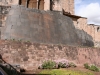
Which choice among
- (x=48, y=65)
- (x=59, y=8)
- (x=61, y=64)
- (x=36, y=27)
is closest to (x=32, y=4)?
(x=59, y=8)

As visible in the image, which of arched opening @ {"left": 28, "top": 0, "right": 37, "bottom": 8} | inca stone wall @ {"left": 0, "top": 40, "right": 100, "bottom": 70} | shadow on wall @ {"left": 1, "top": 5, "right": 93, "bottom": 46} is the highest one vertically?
arched opening @ {"left": 28, "top": 0, "right": 37, "bottom": 8}

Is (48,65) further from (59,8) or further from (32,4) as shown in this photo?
(59,8)

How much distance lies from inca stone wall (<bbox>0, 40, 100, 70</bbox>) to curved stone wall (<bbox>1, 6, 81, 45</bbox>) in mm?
1343

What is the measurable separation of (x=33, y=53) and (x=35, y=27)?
3.32 meters

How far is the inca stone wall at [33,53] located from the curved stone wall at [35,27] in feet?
4.41

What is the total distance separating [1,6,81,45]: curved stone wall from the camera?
15930 mm

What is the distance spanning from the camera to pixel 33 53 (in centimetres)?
1438

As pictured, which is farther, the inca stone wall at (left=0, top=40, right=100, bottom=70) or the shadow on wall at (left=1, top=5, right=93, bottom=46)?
the shadow on wall at (left=1, top=5, right=93, bottom=46)

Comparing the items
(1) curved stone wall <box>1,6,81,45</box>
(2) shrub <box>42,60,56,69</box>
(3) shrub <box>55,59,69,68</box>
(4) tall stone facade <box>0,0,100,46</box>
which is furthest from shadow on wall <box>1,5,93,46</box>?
(2) shrub <box>42,60,56,69</box>

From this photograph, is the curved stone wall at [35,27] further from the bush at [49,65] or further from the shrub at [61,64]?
the bush at [49,65]

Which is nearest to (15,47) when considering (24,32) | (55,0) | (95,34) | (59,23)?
(24,32)

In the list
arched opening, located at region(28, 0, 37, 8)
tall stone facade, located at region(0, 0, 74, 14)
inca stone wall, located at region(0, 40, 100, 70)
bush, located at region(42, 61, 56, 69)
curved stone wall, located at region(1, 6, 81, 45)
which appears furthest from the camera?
arched opening, located at region(28, 0, 37, 8)

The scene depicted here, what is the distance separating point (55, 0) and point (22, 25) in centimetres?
1469

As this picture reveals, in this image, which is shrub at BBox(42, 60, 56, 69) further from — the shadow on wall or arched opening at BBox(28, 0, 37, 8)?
arched opening at BBox(28, 0, 37, 8)
